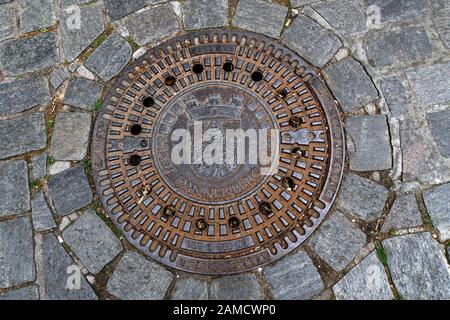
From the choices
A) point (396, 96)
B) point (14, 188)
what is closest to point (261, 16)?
point (396, 96)

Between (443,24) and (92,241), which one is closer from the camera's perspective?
(92,241)

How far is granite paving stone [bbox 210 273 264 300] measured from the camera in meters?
2.90

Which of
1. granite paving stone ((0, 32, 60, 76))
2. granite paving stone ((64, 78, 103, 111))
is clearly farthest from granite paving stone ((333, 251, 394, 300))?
granite paving stone ((0, 32, 60, 76))

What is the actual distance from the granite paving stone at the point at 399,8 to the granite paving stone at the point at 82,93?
7.02 ft

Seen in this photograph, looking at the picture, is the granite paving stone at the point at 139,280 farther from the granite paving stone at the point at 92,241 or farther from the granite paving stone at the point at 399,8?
the granite paving stone at the point at 399,8

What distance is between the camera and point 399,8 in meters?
3.25

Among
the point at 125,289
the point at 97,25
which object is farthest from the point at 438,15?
the point at 125,289

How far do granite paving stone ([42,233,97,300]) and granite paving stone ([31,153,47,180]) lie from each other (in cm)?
47

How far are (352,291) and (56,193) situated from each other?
2137 mm

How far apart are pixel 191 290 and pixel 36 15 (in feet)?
7.84

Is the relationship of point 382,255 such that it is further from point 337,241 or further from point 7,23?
point 7,23

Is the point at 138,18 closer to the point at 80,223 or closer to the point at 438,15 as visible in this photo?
the point at 80,223

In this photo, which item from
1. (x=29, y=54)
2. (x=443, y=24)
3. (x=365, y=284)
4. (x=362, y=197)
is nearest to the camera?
(x=365, y=284)

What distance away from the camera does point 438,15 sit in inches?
127
